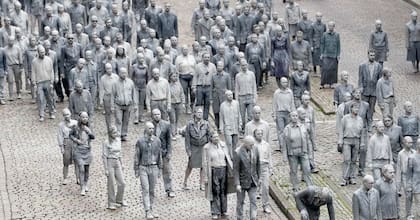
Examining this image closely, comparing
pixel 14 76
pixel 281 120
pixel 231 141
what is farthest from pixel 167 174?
pixel 14 76

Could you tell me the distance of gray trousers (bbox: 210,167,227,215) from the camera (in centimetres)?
2809

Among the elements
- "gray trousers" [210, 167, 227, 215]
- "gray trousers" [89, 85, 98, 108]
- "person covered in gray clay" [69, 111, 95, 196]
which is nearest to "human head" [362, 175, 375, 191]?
"gray trousers" [210, 167, 227, 215]

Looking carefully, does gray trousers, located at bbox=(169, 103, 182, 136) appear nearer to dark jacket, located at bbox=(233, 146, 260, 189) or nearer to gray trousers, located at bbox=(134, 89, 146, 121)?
gray trousers, located at bbox=(134, 89, 146, 121)

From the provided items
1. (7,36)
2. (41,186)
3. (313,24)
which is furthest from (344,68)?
(41,186)

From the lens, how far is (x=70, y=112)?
32.3 m

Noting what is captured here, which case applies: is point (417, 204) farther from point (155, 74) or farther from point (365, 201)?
point (155, 74)

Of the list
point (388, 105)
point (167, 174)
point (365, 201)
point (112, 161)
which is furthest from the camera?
point (388, 105)

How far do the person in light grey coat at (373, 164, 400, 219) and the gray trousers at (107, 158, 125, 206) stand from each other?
5.75 metres

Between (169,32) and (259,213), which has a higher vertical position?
(169,32)

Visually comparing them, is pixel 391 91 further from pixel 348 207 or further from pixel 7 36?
pixel 7 36

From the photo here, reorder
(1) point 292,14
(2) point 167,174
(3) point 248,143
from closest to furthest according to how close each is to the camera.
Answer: (3) point 248,143 → (2) point 167,174 → (1) point 292,14

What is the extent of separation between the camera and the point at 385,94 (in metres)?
33.1

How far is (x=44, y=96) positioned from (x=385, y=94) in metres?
9.46

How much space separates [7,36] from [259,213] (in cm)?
1292
